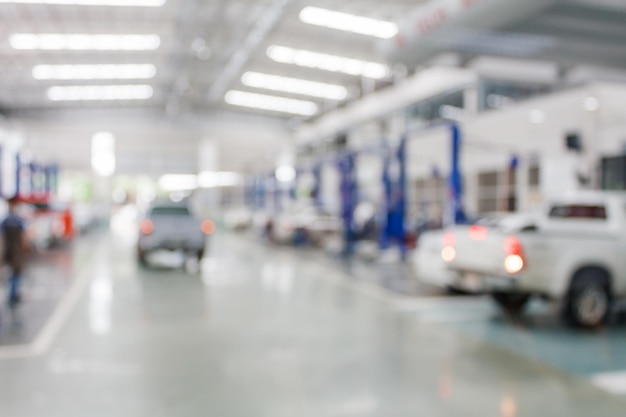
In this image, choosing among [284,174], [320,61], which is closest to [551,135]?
[320,61]

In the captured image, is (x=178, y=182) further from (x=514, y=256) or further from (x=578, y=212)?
(x=514, y=256)

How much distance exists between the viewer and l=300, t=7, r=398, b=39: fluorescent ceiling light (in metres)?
16.1

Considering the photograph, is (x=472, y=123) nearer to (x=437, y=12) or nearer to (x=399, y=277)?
(x=399, y=277)

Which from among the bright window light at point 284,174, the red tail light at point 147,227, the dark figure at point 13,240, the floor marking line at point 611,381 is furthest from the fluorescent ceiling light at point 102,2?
the floor marking line at point 611,381

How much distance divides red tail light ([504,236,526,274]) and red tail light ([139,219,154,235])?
32.3 feet

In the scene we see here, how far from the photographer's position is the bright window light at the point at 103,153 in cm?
4103

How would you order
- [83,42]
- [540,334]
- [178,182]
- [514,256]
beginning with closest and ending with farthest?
[514,256] < [540,334] < [83,42] < [178,182]

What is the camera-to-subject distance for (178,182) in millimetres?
45750

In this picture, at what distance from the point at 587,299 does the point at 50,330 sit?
6974mm

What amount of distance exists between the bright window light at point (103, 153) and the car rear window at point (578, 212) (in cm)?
3641

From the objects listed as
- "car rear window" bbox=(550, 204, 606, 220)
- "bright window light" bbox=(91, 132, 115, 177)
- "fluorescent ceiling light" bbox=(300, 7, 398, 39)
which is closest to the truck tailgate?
"car rear window" bbox=(550, 204, 606, 220)

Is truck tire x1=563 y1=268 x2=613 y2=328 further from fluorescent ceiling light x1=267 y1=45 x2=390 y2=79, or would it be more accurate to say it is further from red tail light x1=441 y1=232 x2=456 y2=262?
fluorescent ceiling light x1=267 y1=45 x2=390 y2=79

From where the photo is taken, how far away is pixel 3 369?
605cm

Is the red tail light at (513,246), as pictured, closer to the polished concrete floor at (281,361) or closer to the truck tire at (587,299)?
the truck tire at (587,299)
